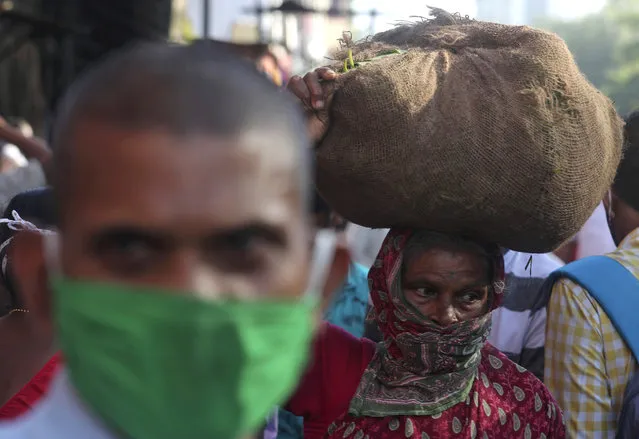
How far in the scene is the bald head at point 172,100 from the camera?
3.81 ft

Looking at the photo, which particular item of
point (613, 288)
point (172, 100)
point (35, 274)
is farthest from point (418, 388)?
point (172, 100)

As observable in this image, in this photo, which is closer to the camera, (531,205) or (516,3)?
(531,205)

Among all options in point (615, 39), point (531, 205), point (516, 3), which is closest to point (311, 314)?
point (531, 205)

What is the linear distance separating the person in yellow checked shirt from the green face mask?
1572 millimetres

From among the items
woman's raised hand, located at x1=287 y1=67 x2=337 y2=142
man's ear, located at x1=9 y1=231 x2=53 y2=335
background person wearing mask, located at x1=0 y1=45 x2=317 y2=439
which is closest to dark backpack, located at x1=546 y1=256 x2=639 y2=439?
woman's raised hand, located at x1=287 y1=67 x2=337 y2=142

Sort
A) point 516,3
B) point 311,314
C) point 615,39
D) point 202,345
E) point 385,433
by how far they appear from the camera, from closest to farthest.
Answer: point 202,345 → point 311,314 → point 385,433 → point 615,39 → point 516,3

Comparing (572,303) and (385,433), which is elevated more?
(572,303)

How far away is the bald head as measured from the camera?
116 cm

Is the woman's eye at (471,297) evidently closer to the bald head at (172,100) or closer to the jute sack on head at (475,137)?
the jute sack on head at (475,137)

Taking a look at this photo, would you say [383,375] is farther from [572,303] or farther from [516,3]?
[516,3]

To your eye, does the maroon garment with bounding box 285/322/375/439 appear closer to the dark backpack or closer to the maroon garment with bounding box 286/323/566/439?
the maroon garment with bounding box 286/323/566/439

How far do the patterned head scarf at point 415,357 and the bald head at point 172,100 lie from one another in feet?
4.51

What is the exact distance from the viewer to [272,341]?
1.19m

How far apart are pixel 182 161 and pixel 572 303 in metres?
1.75
